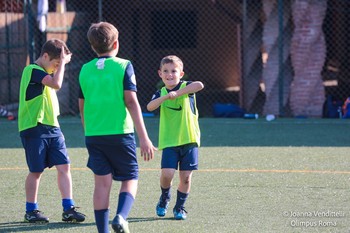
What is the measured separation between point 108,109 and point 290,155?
475 centimetres

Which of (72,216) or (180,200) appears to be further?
(180,200)

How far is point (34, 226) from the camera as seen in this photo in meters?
6.10

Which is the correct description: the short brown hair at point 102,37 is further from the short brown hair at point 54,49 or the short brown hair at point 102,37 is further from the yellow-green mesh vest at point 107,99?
the short brown hair at point 54,49

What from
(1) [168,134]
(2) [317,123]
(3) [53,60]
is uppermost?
(3) [53,60]

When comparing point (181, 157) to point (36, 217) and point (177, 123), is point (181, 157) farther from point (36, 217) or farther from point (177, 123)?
point (36, 217)

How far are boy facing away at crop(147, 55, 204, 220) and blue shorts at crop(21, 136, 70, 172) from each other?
2.70 ft

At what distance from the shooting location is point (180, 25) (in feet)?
62.9

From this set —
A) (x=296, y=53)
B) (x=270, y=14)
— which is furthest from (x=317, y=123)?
(x=270, y=14)

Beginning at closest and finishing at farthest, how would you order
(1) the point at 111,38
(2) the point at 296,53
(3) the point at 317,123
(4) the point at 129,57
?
1. (1) the point at 111,38
2. (3) the point at 317,123
3. (2) the point at 296,53
4. (4) the point at 129,57

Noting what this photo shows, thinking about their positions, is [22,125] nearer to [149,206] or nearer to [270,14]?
[149,206]

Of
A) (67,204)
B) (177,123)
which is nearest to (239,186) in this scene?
(177,123)

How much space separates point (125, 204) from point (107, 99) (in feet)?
2.29

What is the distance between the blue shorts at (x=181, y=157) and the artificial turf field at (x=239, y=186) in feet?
1.34

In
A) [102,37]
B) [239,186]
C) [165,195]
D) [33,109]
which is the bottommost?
[239,186]
